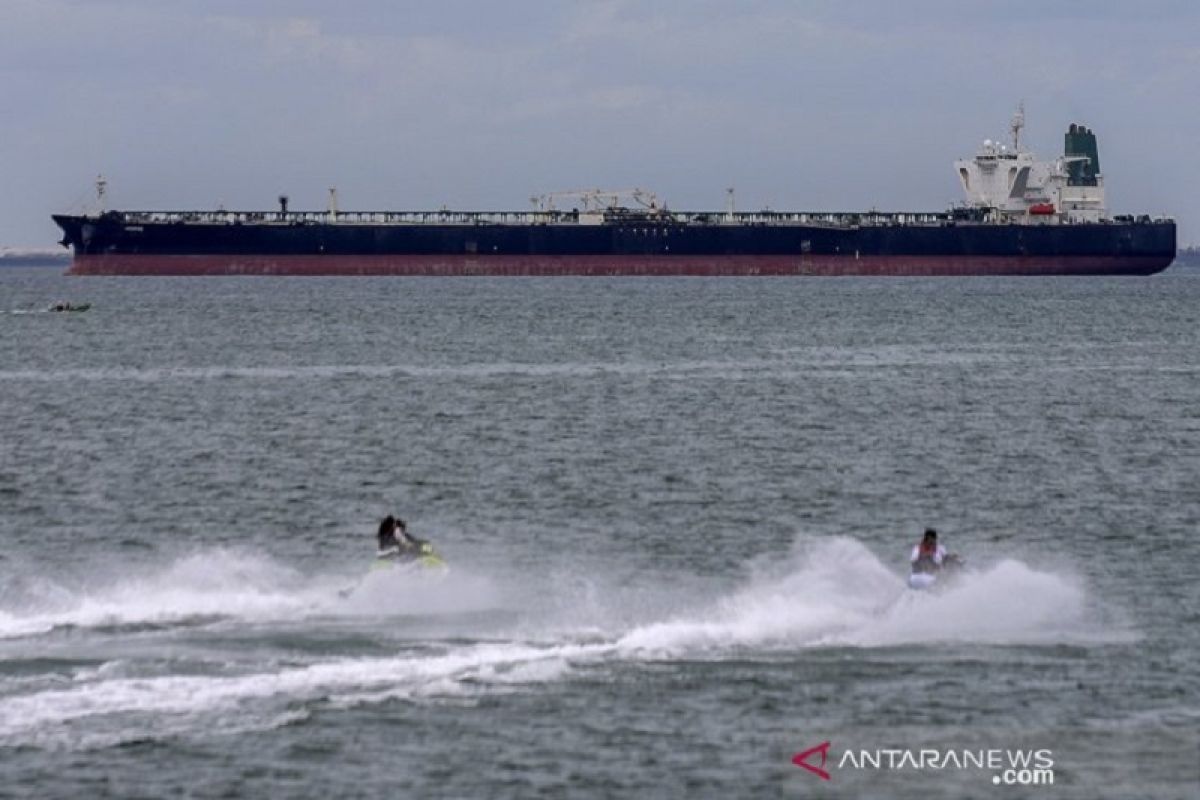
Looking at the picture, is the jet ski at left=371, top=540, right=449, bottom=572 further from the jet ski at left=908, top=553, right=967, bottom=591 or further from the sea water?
the jet ski at left=908, top=553, right=967, bottom=591

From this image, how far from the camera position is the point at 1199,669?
31531 millimetres

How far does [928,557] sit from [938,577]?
355mm

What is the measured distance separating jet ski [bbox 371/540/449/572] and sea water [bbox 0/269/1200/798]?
20cm

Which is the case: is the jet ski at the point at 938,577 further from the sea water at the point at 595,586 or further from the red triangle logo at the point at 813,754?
the red triangle logo at the point at 813,754

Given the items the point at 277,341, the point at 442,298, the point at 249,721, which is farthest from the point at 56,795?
the point at 442,298

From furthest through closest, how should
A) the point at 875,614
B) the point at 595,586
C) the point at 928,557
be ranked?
the point at 595,586
the point at 928,557
the point at 875,614

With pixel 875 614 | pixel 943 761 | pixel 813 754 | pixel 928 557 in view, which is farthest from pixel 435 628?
pixel 943 761

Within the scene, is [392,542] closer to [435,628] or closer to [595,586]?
[435,628]

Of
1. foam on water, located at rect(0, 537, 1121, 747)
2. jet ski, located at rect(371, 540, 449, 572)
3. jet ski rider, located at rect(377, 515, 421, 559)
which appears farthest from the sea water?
jet ski rider, located at rect(377, 515, 421, 559)

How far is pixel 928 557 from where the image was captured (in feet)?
115

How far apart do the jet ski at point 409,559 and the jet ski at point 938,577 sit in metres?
7.85

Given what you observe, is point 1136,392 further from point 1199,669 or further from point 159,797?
point 159,797

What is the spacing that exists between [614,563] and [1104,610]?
9462mm

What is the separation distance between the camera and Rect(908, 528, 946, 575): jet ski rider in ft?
115
